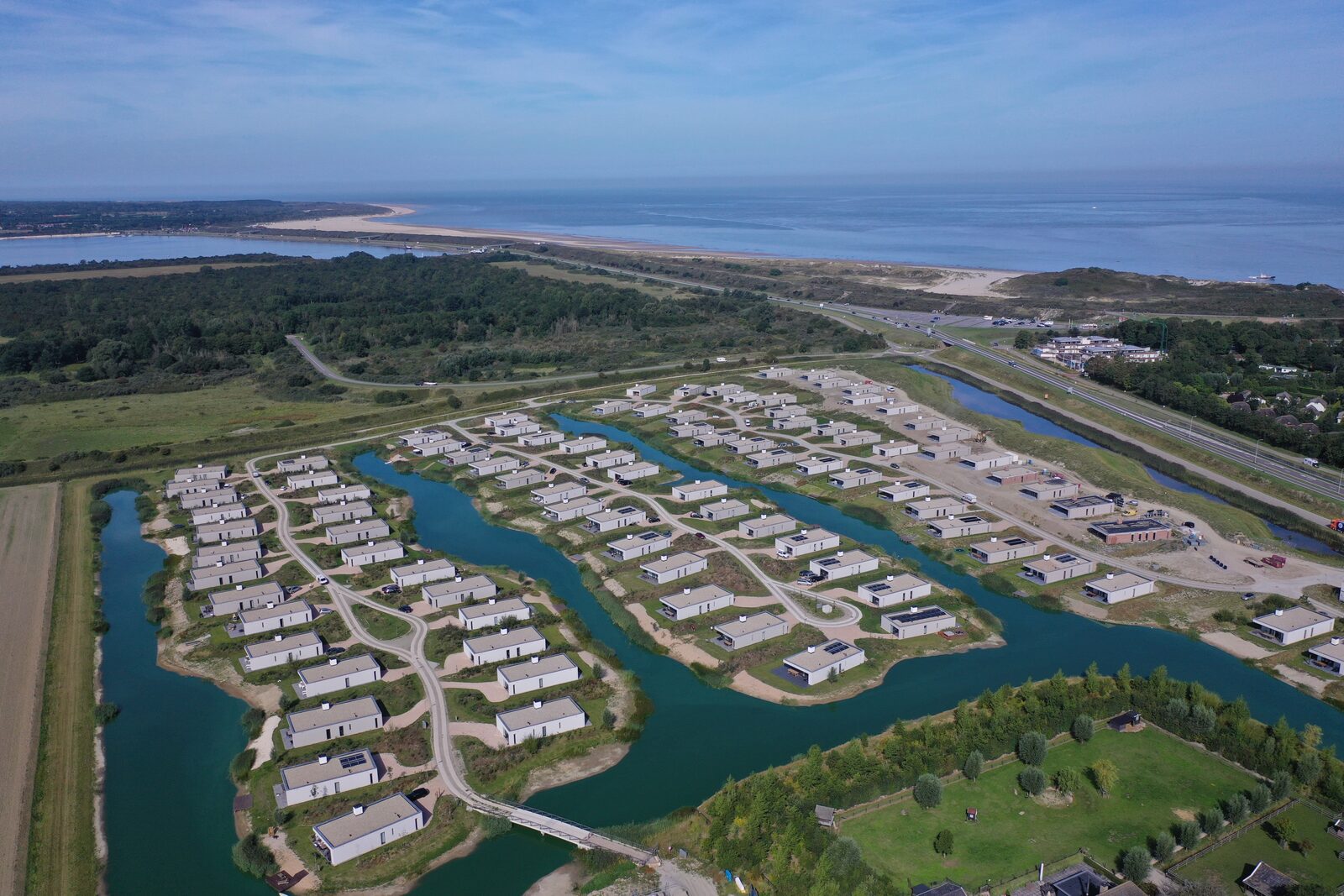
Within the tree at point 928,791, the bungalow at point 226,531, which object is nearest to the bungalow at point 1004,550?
the tree at point 928,791

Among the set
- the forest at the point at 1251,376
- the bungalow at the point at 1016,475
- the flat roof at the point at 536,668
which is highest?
the forest at the point at 1251,376

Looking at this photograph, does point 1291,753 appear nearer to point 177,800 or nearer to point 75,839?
point 177,800

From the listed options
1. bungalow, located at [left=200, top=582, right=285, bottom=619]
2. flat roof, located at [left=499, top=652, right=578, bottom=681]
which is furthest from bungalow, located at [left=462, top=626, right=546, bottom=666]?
bungalow, located at [left=200, top=582, right=285, bottom=619]

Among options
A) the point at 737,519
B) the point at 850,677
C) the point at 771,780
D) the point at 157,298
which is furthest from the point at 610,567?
the point at 157,298

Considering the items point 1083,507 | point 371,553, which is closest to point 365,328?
A: point 371,553

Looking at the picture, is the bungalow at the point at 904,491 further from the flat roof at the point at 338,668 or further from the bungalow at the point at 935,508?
the flat roof at the point at 338,668

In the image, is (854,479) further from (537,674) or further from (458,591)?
(537,674)
